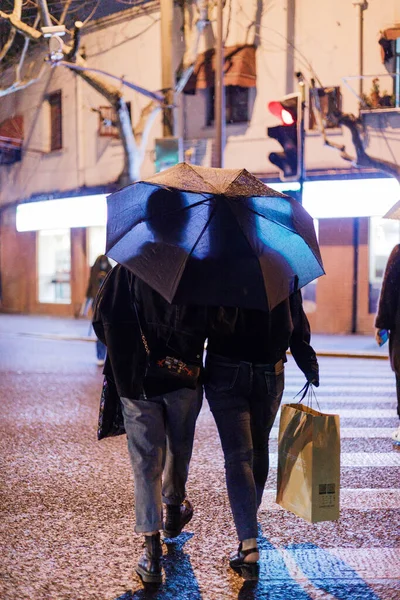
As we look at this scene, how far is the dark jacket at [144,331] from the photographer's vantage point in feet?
13.3

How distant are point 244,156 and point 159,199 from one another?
17.3m

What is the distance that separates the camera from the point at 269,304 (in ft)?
13.0

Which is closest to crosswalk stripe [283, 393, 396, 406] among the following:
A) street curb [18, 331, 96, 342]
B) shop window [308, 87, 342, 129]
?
street curb [18, 331, 96, 342]

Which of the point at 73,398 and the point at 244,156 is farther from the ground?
the point at 244,156

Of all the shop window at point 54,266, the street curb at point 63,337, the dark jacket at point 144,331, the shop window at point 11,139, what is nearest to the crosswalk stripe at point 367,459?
the dark jacket at point 144,331

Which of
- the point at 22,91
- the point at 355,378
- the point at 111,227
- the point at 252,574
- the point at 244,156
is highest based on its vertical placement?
the point at 22,91

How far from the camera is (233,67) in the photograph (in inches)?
798

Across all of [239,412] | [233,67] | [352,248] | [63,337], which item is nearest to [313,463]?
[239,412]

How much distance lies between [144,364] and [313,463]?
975mm

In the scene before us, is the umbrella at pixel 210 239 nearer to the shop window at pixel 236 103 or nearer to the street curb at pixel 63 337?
the street curb at pixel 63 337

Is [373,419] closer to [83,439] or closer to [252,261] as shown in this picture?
[83,439]

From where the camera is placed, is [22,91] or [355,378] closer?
[355,378]

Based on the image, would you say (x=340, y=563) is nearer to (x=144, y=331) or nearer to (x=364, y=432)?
(x=144, y=331)

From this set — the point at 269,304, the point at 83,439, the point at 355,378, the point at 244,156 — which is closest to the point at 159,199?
the point at 269,304
